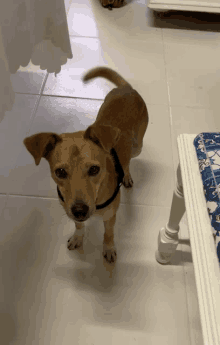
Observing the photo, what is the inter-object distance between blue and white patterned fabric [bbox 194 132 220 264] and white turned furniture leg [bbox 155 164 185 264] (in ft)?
0.63

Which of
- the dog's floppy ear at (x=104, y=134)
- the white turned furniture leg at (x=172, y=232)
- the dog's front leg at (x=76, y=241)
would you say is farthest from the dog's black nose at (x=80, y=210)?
the dog's front leg at (x=76, y=241)

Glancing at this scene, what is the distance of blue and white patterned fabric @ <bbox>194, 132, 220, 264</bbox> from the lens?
0.71 m

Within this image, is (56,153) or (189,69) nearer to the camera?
(56,153)

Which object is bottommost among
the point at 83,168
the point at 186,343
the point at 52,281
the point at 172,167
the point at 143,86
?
the point at 186,343

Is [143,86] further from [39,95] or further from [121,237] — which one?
[121,237]

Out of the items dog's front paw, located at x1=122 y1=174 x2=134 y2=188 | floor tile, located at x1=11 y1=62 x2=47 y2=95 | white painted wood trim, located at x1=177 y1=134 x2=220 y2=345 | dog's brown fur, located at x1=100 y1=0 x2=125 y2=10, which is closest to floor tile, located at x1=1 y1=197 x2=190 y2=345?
dog's front paw, located at x1=122 y1=174 x2=134 y2=188

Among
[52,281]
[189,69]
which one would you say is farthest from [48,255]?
[189,69]

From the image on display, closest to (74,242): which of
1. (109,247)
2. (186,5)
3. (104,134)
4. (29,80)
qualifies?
(109,247)

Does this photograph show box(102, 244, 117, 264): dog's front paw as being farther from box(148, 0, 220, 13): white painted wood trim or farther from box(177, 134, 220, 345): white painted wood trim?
box(148, 0, 220, 13): white painted wood trim

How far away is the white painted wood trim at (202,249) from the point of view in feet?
2.08

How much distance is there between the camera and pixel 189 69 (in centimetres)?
222

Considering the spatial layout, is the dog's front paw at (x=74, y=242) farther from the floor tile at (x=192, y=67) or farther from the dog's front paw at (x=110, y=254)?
the floor tile at (x=192, y=67)

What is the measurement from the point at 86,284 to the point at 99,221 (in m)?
0.34

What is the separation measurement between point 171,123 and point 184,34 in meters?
1.15
